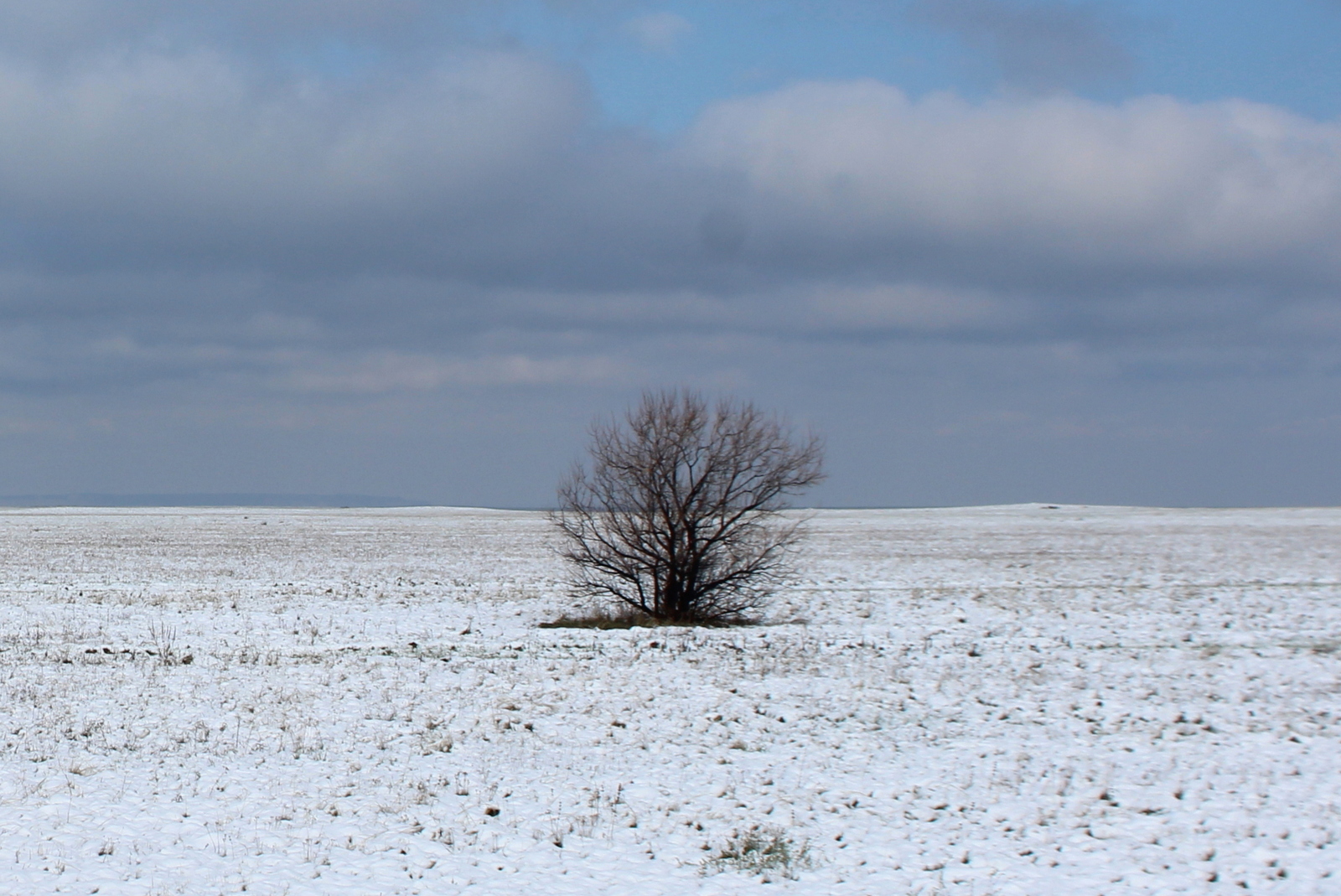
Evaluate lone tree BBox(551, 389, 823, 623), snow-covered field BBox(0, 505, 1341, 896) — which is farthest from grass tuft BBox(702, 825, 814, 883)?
lone tree BBox(551, 389, 823, 623)

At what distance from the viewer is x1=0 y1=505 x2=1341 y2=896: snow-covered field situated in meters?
10.1

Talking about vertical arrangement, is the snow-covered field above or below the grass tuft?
above

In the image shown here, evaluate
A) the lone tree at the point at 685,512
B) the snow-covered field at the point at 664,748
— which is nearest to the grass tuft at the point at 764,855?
the snow-covered field at the point at 664,748

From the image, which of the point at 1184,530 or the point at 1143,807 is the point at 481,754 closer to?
the point at 1143,807

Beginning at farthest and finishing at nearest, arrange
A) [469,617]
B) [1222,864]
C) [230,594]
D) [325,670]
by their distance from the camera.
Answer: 1. [230,594]
2. [469,617]
3. [325,670]
4. [1222,864]

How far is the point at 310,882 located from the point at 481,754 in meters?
4.43

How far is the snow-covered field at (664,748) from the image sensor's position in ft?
33.2

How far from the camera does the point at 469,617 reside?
26875 mm

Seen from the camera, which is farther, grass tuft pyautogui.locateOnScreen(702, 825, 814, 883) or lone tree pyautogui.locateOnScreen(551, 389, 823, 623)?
lone tree pyautogui.locateOnScreen(551, 389, 823, 623)

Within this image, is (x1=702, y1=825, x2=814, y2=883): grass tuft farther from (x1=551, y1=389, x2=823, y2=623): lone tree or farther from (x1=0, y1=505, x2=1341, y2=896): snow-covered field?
(x1=551, y1=389, x2=823, y2=623): lone tree

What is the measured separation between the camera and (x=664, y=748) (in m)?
14.3

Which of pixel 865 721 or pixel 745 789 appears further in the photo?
pixel 865 721

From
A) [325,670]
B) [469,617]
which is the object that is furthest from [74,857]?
[469,617]

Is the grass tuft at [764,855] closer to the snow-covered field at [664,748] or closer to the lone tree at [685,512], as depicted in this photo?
the snow-covered field at [664,748]
